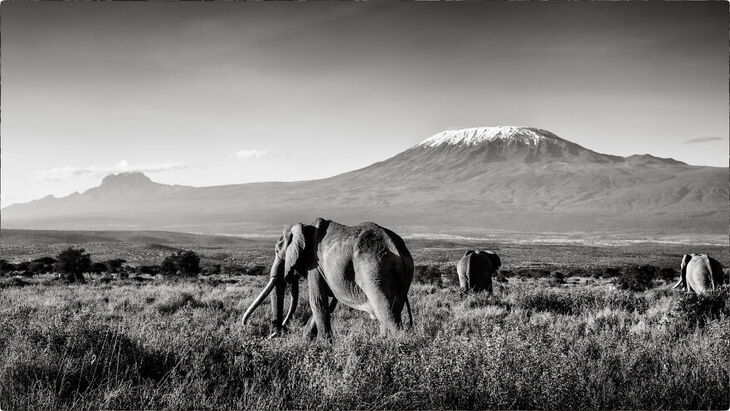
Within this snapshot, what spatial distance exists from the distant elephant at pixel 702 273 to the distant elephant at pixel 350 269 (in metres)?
11.3

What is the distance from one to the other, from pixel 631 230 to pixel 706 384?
19161cm

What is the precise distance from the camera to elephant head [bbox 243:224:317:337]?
778 centimetres

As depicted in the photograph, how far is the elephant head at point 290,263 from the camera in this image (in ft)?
25.5

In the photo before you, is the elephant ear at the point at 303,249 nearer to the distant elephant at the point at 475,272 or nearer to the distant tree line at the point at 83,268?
the distant elephant at the point at 475,272

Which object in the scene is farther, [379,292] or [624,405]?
[379,292]

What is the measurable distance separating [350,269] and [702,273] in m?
12.6

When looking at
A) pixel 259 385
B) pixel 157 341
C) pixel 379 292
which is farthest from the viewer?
pixel 379 292

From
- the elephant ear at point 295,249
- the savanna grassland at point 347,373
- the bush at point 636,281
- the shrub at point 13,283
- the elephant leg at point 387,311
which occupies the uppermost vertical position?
the elephant ear at point 295,249

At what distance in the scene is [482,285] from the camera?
18.0 m

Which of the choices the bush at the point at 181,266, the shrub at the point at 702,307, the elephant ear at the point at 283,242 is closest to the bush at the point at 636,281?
the shrub at the point at 702,307

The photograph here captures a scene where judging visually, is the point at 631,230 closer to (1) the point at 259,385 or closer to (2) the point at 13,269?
(2) the point at 13,269

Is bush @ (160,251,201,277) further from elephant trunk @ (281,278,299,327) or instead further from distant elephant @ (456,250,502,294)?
elephant trunk @ (281,278,299,327)

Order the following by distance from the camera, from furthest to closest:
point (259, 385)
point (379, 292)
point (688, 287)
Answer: point (688, 287) → point (379, 292) → point (259, 385)

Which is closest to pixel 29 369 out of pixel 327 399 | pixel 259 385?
pixel 259 385
